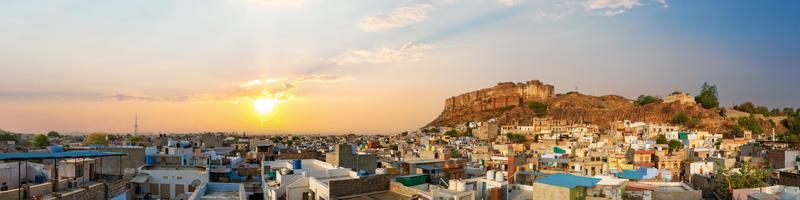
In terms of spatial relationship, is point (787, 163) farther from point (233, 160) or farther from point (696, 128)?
A: point (696, 128)

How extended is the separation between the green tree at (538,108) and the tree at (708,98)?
1132 inches

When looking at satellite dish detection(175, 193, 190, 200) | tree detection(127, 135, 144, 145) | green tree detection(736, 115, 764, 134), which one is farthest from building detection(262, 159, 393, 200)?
green tree detection(736, 115, 764, 134)

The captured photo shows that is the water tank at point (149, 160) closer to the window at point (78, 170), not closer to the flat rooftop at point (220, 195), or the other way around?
the window at point (78, 170)

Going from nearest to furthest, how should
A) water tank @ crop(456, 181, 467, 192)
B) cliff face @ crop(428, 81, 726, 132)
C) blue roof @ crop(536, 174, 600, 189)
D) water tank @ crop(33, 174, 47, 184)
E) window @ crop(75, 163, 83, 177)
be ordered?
1. blue roof @ crop(536, 174, 600, 189)
2. water tank @ crop(456, 181, 467, 192)
3. water tank @ crop(33, 174, 47, 184)
4. window @ crop(75, 163, 83, 177)
5. cliff face @ crop(428, 81, 726, 132)

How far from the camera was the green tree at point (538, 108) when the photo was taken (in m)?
118

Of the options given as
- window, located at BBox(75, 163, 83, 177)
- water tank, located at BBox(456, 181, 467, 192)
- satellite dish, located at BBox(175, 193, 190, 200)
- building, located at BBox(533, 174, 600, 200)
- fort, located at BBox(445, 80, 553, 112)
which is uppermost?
fort, located at BBox(445, 80, 553, 112)

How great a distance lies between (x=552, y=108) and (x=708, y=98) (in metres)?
31.1

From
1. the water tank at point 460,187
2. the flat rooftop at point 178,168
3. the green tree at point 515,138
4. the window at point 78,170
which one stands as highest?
the water tank at point 460,187

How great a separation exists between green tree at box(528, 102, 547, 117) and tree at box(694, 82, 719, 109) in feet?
94.4

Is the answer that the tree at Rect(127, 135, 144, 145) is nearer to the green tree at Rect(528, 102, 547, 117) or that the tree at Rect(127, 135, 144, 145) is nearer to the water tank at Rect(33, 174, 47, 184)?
the water tank at Rect(33, 174, 47, 184)

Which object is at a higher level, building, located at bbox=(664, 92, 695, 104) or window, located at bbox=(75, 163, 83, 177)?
building, located at bbox=(664, 92, 695, 104)

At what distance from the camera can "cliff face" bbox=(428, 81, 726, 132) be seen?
3622 inches

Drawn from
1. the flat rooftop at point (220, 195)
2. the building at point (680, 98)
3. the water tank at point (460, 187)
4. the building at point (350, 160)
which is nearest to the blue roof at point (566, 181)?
the water tank at point (460, 187)

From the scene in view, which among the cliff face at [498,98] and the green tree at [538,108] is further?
the cliff face at [498,98]
